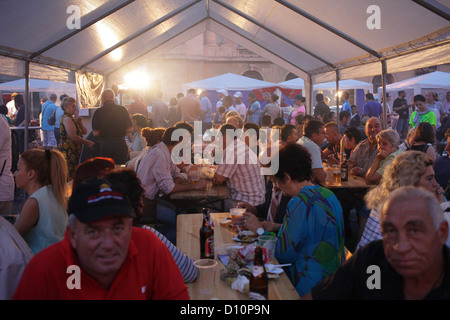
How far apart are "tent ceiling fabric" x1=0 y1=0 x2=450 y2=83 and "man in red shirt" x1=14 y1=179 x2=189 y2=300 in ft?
11.8

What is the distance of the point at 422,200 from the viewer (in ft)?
5.16

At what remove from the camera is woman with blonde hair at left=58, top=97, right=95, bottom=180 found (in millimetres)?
6238

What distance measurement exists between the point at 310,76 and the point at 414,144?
566 cm

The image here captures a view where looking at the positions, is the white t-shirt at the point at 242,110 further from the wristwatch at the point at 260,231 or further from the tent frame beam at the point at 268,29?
the wristwatch at the point at 260,231

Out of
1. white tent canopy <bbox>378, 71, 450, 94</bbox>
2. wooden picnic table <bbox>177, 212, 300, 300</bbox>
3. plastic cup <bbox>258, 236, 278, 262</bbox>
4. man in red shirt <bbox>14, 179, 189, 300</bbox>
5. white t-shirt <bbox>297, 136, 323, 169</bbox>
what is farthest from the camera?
white tent canopy <bbox>378, 71, 450, 94</bbox>

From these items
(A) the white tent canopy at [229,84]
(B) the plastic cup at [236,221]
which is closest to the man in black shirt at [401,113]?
(A) the white tent canopy at [229,84]

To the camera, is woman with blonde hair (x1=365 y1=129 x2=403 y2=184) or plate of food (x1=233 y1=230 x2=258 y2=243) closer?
plate of food (x1=233 y1=230 x2=258 y2=243)

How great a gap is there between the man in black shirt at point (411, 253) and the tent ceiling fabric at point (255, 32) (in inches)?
137

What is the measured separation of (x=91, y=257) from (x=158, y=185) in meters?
3.04

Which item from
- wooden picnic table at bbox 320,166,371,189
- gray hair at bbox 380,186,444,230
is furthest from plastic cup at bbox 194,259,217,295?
wooden picnic table at bbox 320,166,371,189

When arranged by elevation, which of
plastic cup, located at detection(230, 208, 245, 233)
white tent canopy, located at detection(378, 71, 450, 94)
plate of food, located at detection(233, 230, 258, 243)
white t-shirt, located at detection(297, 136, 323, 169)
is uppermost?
white tent canopy, located at detection(378, 71, 450, 94)

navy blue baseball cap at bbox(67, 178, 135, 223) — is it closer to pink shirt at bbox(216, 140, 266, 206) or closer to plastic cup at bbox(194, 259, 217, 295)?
plastic cup at bbox(194, 259, 217, 295)

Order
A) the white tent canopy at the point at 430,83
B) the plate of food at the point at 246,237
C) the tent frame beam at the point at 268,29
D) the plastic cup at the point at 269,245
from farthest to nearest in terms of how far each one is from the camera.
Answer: the white tent canopy at the point at 430,83 → the tent frame beam at the point at 268,29 → the plate of food at the point at 246,237 → the plastic cup at the point at 269,245

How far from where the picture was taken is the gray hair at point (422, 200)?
1.55 metres
